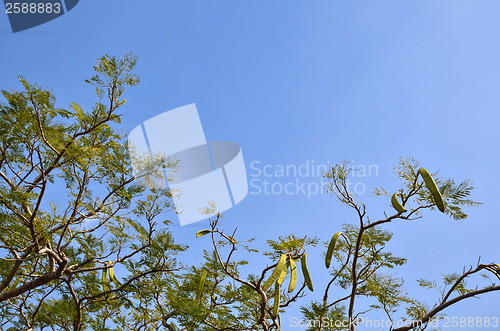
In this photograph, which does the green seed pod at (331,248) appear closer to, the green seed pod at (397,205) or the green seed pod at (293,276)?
the green seed pod at (293,276)

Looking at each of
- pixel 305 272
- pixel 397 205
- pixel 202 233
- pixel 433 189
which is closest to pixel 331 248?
pixel 305 272

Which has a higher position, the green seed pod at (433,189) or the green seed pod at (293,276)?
the green seed pod at (433,189)

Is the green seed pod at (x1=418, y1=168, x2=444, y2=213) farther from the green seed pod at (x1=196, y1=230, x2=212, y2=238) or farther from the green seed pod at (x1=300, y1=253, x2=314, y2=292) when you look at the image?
the green seed pod at (x1=196, y1=230, x2=212, y2=238)

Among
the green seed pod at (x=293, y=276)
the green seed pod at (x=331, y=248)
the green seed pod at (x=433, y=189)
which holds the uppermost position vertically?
the green seed pod at (x=433, y=189)

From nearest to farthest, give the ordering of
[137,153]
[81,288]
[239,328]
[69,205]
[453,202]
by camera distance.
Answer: [453,202] < [239,328] < [69,205] < [137,153] < [81,288]

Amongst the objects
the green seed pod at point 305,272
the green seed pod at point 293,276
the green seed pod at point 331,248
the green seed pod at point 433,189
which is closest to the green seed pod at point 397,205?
the green seed pod at point 433,189

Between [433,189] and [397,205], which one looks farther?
[397,205]

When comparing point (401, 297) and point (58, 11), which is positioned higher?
point (58, 11)

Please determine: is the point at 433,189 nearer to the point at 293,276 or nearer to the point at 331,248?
the point at 331,248

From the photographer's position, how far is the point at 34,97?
13.8 feet

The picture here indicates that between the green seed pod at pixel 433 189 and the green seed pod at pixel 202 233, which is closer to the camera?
the green seed pod at pixel 433 189

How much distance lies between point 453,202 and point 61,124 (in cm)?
386

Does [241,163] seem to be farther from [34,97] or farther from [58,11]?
[58,11]

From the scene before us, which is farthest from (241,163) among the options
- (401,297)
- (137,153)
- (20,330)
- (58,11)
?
(20,330)
